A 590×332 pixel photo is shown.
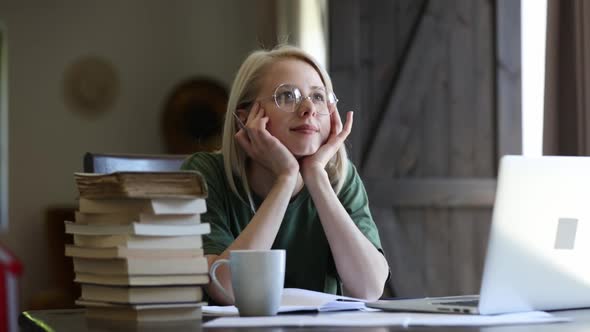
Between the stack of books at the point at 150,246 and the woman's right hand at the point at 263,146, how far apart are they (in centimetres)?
59

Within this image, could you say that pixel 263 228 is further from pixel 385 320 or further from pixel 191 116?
pixel 191 116

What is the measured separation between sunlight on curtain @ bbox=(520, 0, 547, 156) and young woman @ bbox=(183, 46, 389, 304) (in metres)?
2.13

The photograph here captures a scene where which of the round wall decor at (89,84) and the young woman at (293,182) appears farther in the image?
the round wall decor at (89,84)

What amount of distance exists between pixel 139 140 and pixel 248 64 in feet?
14.1

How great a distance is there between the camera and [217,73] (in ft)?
21.2

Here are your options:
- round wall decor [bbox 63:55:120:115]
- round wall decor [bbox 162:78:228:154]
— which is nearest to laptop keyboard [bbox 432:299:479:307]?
round wall decor [bbox 162:78:228:154]

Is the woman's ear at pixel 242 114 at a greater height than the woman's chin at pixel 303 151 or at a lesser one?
greater

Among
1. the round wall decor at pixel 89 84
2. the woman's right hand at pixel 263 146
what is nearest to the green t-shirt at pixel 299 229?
the woman's right hand at pixel 263 146

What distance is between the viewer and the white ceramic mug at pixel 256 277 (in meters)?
1.32

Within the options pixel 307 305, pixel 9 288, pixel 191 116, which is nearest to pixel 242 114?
pixel 307 305

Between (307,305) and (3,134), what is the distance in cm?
508

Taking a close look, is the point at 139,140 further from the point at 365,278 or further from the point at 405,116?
the point at 365,278

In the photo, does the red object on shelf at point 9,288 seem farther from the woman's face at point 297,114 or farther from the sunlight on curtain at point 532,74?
the woman's face at point 297,114

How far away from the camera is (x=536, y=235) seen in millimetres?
1291
